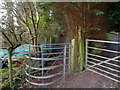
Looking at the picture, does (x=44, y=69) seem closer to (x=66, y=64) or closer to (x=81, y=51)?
(x=66, y=64)

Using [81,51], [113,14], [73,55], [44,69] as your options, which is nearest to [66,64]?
[73,55]

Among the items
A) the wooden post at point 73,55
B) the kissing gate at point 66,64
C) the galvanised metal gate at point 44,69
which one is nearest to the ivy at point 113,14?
the kissing gate at point 66,64

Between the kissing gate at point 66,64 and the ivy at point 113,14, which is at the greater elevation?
the ivy at point 113,14

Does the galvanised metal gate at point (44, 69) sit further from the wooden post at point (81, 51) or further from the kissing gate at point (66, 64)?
the wooden post at point (81, 51)

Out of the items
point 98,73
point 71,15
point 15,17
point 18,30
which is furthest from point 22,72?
point 71,15

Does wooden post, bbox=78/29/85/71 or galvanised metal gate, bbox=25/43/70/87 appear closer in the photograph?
galvanised metal gate, bbox=25/43/70/87

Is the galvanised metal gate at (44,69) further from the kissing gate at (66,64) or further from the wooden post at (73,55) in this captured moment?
the wooden post at (73,55)

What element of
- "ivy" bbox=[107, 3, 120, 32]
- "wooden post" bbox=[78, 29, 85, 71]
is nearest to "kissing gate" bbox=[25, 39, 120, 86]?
"wooden post" bbox=[78, 29, 85, 71]

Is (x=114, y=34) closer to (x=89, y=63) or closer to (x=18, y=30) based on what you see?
(x=89, y=63)

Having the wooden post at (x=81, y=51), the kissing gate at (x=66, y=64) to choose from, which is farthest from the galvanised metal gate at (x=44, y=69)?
the wooden post at (x=81, y=51)

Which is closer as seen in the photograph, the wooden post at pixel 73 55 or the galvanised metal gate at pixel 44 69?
the galvanised metal gate at pixel 44 69

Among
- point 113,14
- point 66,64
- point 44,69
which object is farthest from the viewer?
point 113,14

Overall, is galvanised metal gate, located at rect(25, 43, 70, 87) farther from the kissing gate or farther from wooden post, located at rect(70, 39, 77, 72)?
wooden post, located at rect(70, 39, 77, 72)

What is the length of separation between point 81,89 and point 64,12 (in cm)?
254
